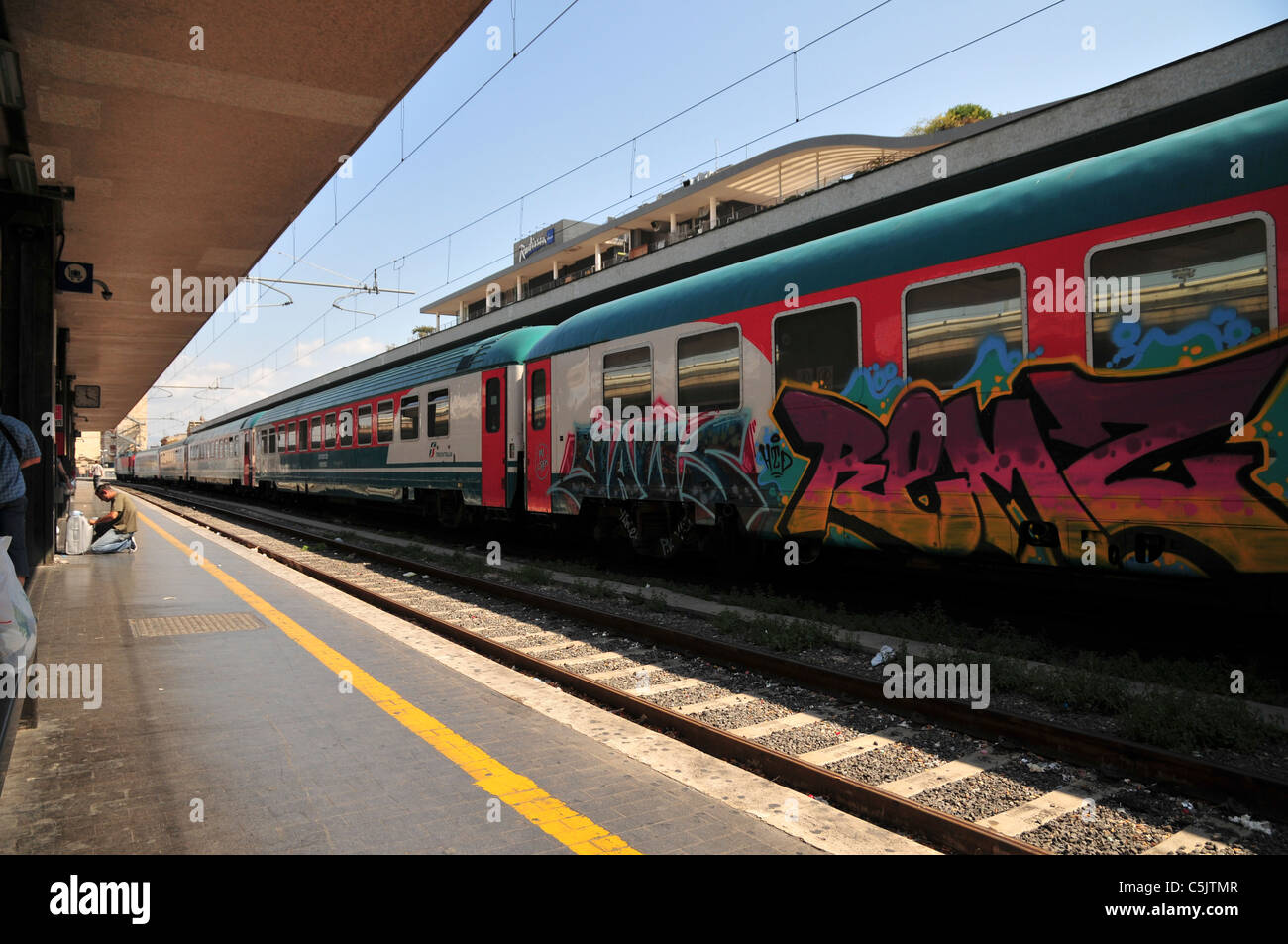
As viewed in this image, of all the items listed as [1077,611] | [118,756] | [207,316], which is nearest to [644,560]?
[1077,611]

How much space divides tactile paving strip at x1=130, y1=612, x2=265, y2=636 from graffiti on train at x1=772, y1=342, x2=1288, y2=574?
16.9ft

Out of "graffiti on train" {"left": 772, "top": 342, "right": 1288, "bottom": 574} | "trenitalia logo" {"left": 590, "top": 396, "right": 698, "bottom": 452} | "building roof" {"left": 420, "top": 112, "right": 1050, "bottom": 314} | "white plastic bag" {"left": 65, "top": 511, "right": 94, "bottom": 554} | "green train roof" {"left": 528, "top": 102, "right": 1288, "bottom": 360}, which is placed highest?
"building roof" {"left": 420, "top": 112, "right": 1050, "bottom": 314}

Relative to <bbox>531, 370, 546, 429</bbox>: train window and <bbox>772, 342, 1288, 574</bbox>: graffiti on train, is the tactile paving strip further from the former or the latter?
<bbox>772, 342, 1288, 574</bbox>: graffiti on train

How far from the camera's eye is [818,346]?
693 centimetres

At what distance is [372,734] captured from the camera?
14.1 feet

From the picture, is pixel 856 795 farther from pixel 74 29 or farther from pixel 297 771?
pixel 74 29

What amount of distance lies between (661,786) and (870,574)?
6.01m

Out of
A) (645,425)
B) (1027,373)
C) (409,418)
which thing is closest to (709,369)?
(645,425)

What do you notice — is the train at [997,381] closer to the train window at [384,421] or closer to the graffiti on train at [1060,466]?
the graffiti on train at [1060,466]

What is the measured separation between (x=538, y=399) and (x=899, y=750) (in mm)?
8254

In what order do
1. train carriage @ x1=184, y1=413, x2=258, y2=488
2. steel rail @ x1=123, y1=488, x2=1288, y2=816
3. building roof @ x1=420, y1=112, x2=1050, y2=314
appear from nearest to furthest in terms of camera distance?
steel rail @ x1=123, y1=488, x2=1288, y2=816, train carriage @ x1=184, y1=413, x2=258, y2=488, building roof @ x1=420, y1=112, x2=1050, y2=314

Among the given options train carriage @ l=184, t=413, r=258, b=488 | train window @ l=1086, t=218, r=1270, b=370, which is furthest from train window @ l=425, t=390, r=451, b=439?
train carriage @ l=184, t=413, r=258, b=488

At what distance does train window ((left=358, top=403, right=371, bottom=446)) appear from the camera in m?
17.7
